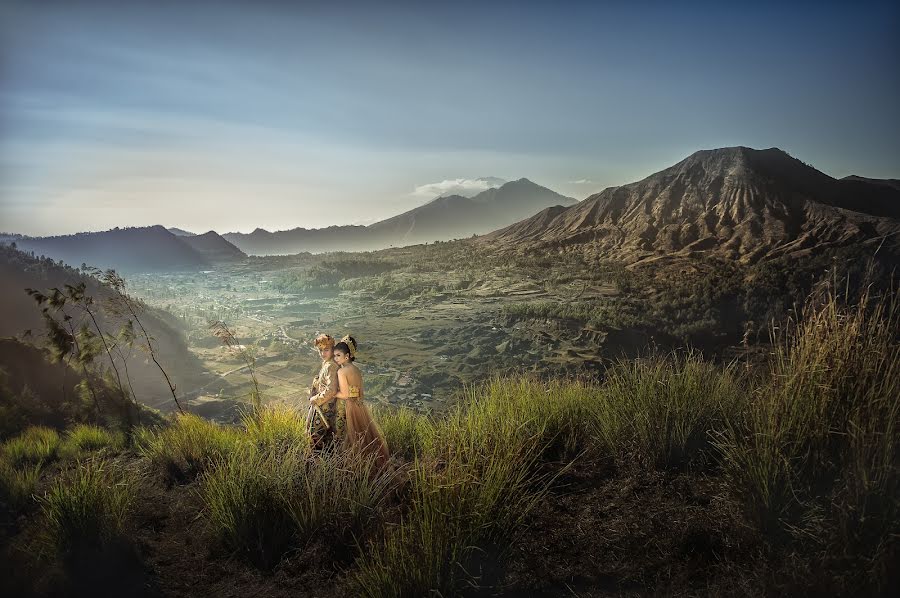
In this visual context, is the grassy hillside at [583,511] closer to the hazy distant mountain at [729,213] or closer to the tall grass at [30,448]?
the tall grass at [30,448]

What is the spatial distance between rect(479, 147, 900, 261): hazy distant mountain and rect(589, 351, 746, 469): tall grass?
14.3m

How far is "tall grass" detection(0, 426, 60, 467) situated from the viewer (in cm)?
546

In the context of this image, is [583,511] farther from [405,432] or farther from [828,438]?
[405,432]

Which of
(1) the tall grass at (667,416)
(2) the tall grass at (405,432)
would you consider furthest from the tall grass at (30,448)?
(1) the tall grass at (667,416)

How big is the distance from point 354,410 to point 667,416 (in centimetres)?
258

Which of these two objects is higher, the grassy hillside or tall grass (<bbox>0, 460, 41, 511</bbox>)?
the grassy hillside

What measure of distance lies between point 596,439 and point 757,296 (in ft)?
52.2

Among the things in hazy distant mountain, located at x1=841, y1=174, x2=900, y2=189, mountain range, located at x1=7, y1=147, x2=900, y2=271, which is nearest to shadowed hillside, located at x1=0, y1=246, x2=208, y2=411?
mountain range, located at x1=7, y1=147, x2=900, y2=271

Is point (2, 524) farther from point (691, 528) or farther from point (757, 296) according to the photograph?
point (757, 296)

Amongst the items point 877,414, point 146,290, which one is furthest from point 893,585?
point 146,290

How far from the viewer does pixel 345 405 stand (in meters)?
4.15

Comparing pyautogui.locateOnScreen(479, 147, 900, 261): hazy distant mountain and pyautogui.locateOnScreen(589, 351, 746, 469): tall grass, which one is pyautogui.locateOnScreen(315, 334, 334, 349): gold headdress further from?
pyautogui.locateOnScreen(479, 147, 900, 261): hazy distant mountain

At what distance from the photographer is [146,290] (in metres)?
28.0

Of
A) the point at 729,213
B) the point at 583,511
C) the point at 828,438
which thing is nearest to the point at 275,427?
the point at 583,511
